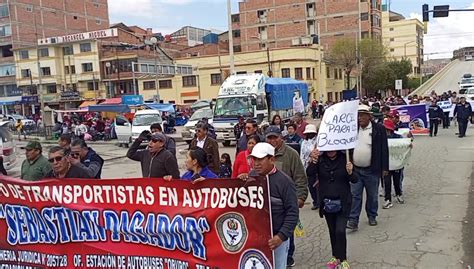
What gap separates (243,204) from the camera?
4.43 meters

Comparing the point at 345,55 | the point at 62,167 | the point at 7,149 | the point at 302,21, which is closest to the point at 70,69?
the point at 302,21

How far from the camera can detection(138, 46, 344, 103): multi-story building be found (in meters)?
56.5

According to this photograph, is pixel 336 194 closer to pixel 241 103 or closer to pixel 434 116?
pixel 434 116

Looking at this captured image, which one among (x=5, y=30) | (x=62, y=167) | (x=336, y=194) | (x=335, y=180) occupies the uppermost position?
(x=5, y=30)

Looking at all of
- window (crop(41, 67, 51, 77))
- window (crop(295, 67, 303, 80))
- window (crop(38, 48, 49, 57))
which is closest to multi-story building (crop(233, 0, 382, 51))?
window (crop(295, 67, 303, 80))

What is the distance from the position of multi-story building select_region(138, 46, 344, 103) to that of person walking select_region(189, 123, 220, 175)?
47.4m

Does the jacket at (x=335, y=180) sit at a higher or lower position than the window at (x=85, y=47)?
lower

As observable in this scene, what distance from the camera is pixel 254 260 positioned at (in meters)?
4.39

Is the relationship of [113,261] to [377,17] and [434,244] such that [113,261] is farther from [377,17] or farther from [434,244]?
[377,17]

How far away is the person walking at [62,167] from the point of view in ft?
18.1

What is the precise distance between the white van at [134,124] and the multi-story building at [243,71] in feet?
98.1

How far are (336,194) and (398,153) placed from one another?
13.2ft

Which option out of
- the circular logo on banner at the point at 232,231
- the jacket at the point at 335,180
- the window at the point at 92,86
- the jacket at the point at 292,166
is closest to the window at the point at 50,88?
the window at the point at 92,86

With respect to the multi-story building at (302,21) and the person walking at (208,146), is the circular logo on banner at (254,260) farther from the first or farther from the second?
the multi-story building at (302,21)
